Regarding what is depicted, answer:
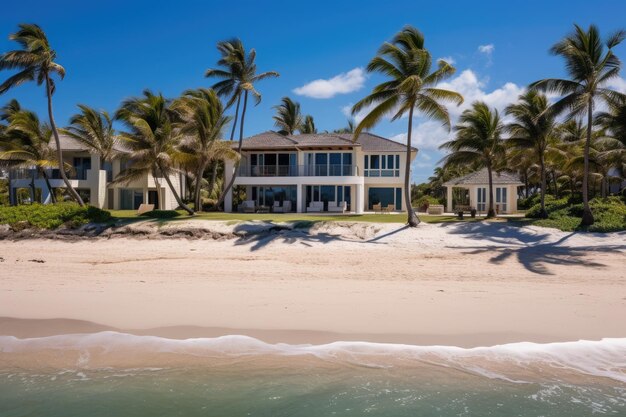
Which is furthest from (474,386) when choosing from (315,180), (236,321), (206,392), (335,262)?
(315,180)

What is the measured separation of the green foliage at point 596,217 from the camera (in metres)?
17.1

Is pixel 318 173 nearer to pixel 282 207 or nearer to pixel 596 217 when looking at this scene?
pixel 282 207

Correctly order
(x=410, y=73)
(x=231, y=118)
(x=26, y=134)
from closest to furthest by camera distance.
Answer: (x=410, y=73), (x=26, y=134), (x=231, y=118)

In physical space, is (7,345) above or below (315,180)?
below

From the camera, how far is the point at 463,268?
1248 cm

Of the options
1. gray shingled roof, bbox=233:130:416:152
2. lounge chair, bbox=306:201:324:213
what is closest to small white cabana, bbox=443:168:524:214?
gray shingled roof, bbox=233:130:416:152

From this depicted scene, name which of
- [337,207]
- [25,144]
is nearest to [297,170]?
[337,207]

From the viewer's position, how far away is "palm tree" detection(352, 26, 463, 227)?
18188mm

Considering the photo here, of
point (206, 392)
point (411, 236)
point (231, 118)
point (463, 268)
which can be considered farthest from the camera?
point (231, 118)

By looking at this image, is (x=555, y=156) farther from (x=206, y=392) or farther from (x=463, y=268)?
(x=206, y=392)

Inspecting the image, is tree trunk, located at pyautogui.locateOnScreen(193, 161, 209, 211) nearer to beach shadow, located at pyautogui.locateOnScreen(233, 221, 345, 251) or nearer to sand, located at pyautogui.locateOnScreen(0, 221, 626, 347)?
sand, located at pyautogui.locateOnScreen(0, 221, 626, 347)

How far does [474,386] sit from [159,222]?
16.3 meters

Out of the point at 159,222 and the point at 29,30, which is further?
the point at 29,30

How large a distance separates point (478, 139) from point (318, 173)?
32.9ft
